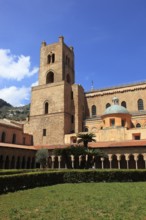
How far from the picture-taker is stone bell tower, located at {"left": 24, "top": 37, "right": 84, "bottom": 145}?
3488 centimetres

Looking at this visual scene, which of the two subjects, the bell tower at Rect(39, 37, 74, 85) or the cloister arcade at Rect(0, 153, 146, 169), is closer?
the cloister arcade at Rect(0, 153, 146, 169)

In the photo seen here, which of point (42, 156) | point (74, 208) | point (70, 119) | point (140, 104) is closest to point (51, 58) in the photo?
point (70, 119)

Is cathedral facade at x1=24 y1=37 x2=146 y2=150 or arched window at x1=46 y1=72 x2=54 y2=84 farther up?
arched window at x1=46 y1=72 x2=54 y2=84

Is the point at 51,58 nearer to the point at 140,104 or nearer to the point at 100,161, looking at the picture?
the point at 140,104

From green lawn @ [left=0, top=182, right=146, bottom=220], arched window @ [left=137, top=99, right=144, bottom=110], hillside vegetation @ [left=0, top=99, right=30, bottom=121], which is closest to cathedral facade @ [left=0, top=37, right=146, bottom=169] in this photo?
arched window @ [left=137, top=99, right=144, bottom=110]

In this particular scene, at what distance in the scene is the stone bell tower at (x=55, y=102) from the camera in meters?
34.9

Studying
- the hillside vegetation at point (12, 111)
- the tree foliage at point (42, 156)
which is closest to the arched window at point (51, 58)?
the tree foliage at point (42, 156)

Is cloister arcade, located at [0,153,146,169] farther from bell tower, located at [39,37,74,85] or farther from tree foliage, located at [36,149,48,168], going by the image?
bell tower, located at [39,37,74,85]

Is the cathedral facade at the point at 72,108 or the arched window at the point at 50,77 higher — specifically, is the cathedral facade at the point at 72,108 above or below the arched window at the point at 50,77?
below

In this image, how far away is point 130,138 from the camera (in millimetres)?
30000

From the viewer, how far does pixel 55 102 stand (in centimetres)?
3622

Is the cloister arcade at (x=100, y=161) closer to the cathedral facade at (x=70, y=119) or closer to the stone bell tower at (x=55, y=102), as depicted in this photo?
the cathedral facade at (x=70, y=119)

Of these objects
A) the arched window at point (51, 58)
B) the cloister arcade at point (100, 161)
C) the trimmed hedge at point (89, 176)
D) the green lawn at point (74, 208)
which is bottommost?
the green lawn at point (74, 208)

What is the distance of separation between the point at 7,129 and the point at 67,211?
86.7ft
